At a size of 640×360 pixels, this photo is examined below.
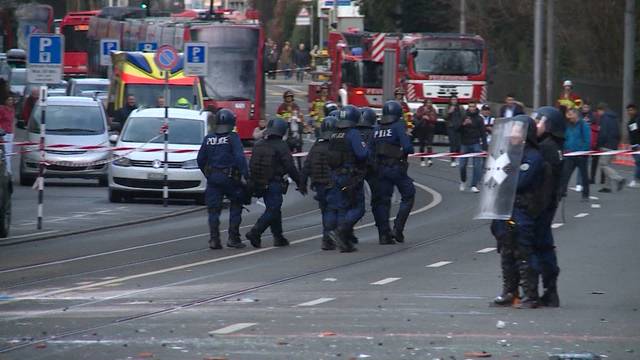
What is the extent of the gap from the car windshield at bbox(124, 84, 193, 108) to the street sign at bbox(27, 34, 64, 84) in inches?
479

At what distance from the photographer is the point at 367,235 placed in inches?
808

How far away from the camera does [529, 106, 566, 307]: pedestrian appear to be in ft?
40.6

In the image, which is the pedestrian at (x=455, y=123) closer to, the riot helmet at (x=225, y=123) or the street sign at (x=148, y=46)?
the riot helmet at (x=225, y=123)

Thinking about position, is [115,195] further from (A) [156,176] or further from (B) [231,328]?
(B) [231,328]

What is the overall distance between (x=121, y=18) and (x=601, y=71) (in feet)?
60.0

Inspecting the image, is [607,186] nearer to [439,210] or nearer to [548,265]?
[439,210]

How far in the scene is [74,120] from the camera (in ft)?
99.3

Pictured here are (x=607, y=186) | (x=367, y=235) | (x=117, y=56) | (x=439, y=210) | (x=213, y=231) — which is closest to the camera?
(x=213, y=231)

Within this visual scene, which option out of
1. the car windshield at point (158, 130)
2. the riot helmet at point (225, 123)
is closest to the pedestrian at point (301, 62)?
the car windshield at point (158, 130)

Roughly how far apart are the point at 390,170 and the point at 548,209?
20.9 ft

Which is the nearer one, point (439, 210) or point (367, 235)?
point (367, 235)

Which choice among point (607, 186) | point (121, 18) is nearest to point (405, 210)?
point (607, 186)

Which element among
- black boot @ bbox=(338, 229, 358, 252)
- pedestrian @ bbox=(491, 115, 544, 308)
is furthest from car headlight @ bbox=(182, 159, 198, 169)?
pedestrian @ bbox=(491, 115, 544, 308)

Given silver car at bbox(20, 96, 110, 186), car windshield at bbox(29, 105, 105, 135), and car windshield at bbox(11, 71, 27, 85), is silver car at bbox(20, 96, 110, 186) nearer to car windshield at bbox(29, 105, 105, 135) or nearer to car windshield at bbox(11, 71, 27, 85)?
car windshield at bbox(29, 105, 105, 135)
